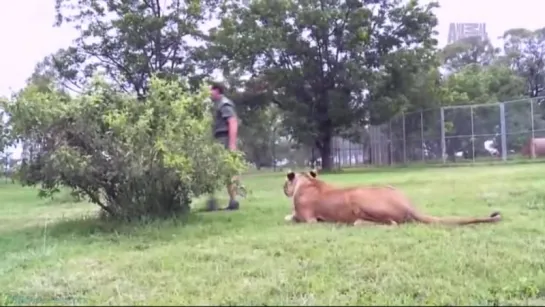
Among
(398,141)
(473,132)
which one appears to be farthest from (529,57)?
(473,132)

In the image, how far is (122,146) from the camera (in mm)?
6184

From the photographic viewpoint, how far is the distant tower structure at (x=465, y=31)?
5691cm

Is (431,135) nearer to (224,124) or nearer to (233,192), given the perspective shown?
(224,124)

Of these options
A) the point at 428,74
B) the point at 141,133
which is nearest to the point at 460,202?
the point at 141,133

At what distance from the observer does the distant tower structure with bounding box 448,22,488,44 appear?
56.9 meters

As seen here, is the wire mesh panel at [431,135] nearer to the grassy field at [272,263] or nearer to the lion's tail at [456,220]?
the grassy field at [272,263]

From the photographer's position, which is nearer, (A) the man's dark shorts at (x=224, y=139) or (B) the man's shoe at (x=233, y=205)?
(A) the man's dark shorts at (x=224, y=139)

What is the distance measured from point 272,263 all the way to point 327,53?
24678mm

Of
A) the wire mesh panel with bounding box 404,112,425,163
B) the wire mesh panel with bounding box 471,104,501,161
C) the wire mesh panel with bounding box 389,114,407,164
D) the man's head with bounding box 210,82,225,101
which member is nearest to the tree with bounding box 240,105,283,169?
the wire mesh panel with bounding box 389,114,407,164

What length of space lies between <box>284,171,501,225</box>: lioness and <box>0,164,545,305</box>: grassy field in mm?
242

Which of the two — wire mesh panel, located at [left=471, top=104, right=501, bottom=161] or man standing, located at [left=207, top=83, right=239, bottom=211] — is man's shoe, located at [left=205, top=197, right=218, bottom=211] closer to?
man standing, located at [left=207, top=83, right=239, bottom=211]

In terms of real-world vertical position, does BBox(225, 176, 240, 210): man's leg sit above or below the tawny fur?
below

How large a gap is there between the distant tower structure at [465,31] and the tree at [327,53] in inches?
1160

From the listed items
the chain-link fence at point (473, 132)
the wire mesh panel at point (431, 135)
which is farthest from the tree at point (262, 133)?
the wire mesh panel at point (431, 135)
